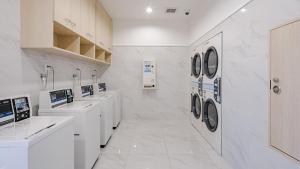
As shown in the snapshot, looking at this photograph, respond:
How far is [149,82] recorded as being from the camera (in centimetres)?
545

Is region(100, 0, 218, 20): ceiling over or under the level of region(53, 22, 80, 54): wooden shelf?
over

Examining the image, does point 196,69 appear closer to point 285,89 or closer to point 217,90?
point 217,90

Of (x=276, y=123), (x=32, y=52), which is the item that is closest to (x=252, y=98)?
(x=276, y=123)

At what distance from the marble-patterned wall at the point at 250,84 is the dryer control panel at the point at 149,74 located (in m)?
2.72

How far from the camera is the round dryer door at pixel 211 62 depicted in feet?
10.6

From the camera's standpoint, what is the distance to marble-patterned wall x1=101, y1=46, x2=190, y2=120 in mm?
5539

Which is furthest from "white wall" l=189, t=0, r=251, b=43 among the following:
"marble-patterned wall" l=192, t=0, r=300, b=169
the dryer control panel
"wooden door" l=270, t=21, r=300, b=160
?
the dryer control panel

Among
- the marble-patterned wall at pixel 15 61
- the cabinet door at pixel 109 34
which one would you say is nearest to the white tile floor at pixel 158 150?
the marble-patterned wall at pixel 15 61

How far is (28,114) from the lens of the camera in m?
1.99

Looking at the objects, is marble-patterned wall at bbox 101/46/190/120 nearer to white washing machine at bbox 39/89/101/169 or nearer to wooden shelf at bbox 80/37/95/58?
wooden shelf at bbox 80/37/95/58

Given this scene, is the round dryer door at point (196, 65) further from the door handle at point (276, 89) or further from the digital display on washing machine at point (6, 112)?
the digital display on washing machine at point (6, 112)

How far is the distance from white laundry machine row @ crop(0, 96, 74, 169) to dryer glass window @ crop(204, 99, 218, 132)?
2.24 meters

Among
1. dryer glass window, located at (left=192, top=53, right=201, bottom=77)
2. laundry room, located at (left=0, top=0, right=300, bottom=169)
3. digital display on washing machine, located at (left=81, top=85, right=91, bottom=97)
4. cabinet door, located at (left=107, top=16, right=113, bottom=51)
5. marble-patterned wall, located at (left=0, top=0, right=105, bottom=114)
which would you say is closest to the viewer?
laundry room, located at (left=0, top=0, right=300, bottom=169)

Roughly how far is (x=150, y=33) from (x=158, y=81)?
1.32 meters
